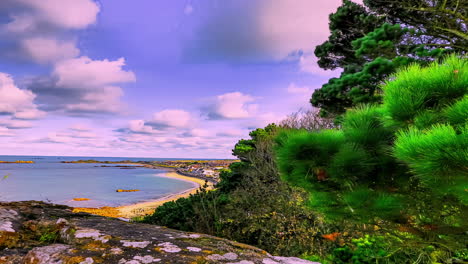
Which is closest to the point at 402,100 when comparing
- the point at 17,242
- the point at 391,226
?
the point at 391,226

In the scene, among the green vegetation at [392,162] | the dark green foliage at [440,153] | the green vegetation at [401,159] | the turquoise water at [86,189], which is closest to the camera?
the dark green foliage at [440,153]

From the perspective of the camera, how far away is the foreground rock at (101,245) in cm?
175

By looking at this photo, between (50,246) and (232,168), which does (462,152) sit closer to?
(50,246)

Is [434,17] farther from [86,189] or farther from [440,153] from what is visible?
[86,189]

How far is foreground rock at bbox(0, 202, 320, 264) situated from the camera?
5.73 ft

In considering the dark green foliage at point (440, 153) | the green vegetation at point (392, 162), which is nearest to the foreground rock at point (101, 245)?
the green vegetation at point (392, 162)

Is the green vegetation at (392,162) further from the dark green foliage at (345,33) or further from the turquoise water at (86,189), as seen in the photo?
the dark green foliage at (345,33)

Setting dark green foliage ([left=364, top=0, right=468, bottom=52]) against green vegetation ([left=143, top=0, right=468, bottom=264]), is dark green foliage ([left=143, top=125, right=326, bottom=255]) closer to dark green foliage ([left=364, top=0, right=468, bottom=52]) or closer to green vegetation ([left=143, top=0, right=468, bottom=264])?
green vegetation ([left=143, top=0, right=468, bottom=264])

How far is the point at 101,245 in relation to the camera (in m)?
1.96

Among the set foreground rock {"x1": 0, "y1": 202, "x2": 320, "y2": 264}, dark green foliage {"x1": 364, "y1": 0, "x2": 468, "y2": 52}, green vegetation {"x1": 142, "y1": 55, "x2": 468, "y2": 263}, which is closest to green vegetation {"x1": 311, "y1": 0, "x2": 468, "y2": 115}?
dark green foliage {"x1": 364, "y1": 0, "x2": 468, "y2": 52}

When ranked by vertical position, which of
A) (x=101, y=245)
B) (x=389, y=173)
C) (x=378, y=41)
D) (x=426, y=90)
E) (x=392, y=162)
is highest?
(x=378, y=41)

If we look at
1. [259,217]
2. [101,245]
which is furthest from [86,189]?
[101,245]

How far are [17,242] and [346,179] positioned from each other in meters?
2.66

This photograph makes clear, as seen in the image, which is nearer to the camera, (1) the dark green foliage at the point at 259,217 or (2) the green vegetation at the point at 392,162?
(2) the green vegetation at the point at 392,162
